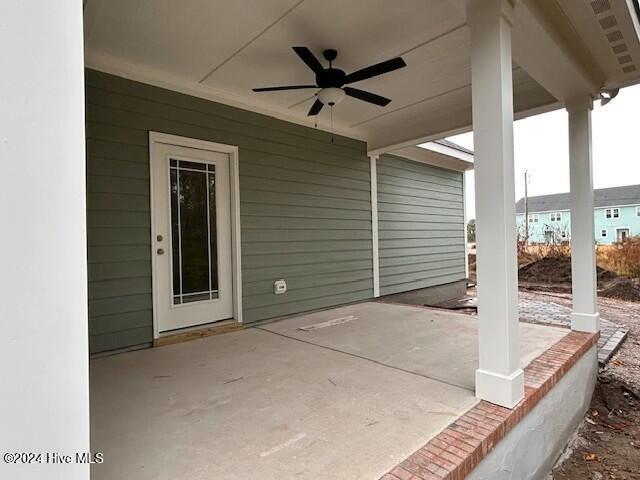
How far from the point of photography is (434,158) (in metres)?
6.88

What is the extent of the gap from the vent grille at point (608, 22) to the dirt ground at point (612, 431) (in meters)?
3.06

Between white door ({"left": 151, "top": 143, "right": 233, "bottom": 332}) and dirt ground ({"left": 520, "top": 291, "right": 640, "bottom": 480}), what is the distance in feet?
10.7

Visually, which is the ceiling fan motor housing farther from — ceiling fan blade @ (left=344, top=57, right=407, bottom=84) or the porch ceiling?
the porch ceiling

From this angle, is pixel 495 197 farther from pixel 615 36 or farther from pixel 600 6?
pixel 615 36

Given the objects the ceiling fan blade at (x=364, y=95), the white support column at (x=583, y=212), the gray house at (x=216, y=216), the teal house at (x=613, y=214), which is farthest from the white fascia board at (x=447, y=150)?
the teal house at (x=613, y=214)

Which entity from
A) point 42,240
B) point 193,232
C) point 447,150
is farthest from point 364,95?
point 447,150

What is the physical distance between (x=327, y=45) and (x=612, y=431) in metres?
4.00

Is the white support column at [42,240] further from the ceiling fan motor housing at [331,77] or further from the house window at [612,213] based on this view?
the house window at [612,213]

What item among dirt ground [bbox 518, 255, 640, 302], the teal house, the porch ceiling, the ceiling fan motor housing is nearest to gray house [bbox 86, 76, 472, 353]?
the porch ceiling

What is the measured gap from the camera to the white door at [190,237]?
3355mm

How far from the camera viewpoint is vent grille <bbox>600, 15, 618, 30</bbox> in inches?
91.6

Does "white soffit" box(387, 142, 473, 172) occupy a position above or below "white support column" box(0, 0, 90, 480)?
above

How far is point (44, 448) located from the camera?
2.35 feet

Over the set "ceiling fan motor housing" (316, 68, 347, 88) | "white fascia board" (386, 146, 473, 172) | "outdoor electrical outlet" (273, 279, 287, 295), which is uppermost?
"white fascia board" (386, 146, 473, 172)
